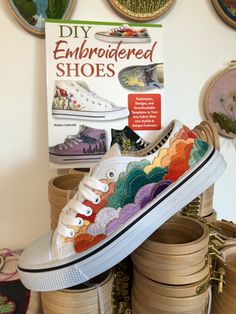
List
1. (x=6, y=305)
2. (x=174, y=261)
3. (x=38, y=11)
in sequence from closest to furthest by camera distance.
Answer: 1. (x=174, y=261)
2. (x=6, y=305)
3. (x=38, y=11)

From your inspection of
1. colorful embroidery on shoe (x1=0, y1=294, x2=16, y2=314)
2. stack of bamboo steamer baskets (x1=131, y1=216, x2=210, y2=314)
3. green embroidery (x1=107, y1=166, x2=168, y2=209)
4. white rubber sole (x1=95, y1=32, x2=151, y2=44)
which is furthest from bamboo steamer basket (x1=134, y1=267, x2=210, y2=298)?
white rubber sole (x1=95, y1=32, x2=151, y2=44)

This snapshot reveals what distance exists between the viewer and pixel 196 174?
16.8 inches

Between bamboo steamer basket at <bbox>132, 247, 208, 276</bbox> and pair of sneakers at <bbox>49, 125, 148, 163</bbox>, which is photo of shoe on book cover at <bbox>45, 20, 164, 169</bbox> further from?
bamboo steamer basket at <bbox>132, 247, 208, 276</bbox>

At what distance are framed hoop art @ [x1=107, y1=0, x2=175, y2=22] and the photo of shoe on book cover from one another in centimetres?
2

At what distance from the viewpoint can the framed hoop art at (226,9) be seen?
0.66 meters

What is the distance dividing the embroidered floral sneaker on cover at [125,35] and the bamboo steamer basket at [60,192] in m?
0.28

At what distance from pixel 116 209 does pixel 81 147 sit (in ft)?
0.86

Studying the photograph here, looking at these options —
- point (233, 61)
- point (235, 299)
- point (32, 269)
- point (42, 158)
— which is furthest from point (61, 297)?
point (233, 61)

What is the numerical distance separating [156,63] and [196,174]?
32 cm

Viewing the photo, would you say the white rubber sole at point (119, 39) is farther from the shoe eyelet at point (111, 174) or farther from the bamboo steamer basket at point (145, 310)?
the bamboo steamer basket at point (145, 310)

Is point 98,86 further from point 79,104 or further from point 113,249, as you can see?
point 113,249

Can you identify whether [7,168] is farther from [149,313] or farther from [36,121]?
[149,313]

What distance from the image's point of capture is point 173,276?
38cm

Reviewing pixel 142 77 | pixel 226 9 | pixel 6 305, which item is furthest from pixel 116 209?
pixel 226 9
